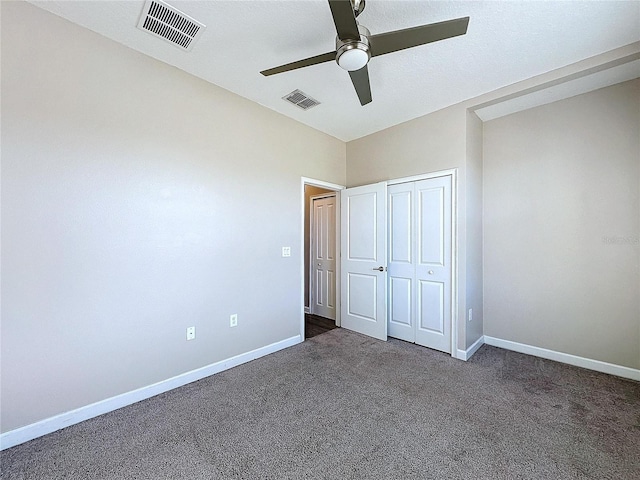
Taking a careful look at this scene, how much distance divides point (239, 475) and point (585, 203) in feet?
12.4

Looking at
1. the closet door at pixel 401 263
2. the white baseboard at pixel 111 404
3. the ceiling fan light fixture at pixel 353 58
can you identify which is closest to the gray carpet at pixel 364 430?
the white baseboard at pixel 111 404

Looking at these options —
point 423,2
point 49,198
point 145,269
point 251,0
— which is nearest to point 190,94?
point 251,0

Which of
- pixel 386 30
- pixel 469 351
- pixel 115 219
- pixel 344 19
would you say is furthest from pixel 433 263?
pixel 115 219

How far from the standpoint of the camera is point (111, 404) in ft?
7.01

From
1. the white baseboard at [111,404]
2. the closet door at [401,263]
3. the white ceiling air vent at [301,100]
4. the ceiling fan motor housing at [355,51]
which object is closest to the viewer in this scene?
the ceiling fan motor housing at [355,51]

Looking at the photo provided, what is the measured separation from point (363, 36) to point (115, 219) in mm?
2187

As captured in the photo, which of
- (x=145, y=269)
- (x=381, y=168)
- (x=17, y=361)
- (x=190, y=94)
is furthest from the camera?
(x=381, y=168)

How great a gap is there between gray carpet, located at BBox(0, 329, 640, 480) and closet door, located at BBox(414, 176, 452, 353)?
1.85 feet

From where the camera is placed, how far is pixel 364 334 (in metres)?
3.84

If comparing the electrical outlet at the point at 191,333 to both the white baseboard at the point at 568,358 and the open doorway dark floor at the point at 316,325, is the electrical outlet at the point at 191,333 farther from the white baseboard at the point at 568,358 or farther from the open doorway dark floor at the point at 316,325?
the white baseboard at the point at 568,358

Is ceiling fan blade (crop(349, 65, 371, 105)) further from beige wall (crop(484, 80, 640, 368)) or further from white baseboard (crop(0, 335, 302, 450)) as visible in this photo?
white baseboard (crop(0, 335, 302, 450))

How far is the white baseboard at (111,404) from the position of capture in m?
1.79

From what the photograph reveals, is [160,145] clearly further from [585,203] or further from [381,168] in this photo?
[585,203]

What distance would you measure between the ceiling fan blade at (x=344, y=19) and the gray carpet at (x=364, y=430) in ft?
8.10
